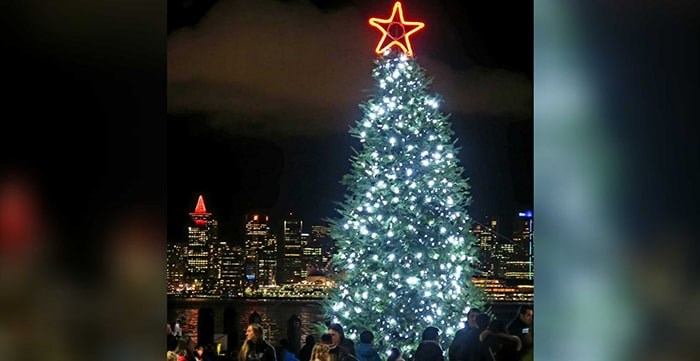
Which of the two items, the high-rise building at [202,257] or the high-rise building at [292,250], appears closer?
the high-rise building at [292,250]

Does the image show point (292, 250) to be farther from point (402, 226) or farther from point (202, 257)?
point (402, 226)

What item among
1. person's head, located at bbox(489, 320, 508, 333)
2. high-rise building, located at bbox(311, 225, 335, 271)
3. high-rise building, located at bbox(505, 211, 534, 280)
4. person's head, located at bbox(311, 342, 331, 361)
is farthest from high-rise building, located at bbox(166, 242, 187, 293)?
person's head, located at bbox(489, 320, 508, 333)

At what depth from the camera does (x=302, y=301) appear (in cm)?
938

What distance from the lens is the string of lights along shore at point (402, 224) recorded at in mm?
5445

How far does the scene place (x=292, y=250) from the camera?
28.2ft

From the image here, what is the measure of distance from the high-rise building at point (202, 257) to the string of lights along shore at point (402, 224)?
340 centimetres

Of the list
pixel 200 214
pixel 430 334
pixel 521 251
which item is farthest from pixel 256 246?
pixel 430 334

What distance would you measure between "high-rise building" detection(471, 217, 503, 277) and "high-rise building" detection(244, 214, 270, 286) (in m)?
2.31

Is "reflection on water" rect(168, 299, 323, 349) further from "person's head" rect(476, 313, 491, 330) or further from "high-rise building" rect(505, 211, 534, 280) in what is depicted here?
"person's head" rect(476, 313, 491, 330)

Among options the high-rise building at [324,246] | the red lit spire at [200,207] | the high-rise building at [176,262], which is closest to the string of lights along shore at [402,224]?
the high-rise building at [324,246]

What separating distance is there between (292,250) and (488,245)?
7.34 ft

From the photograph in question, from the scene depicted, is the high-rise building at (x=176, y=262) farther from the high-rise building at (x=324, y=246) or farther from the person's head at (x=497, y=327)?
the person's head at (x=497, y=327)
